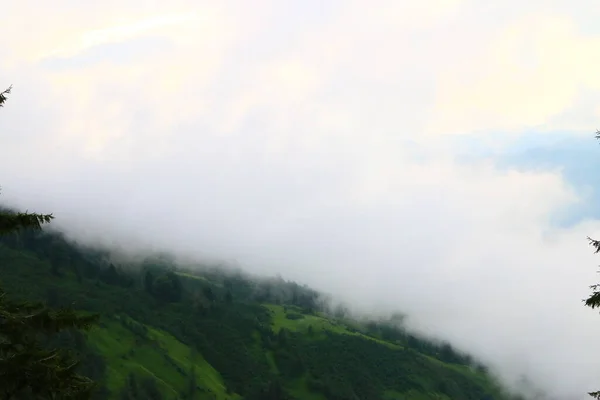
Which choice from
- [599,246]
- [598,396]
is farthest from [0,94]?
[598,396]

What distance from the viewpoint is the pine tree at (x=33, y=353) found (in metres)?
21.3

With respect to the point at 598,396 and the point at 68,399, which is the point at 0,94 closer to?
the point at 68,399

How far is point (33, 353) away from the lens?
2148 centimetres

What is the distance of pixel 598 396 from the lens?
3027 centimetres

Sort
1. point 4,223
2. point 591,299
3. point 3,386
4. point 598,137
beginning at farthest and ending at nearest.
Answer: point 598,137 → point 591,299 → point 4,223 → point 3,386

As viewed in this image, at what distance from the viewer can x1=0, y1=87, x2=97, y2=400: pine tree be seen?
21328 mm

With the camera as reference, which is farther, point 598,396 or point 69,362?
point 598,396

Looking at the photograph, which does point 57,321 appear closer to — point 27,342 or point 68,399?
point 27,342

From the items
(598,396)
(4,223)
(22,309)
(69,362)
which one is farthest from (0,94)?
(598,396)

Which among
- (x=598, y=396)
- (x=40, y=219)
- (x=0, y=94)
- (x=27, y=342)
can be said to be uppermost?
(x=0, y=94)

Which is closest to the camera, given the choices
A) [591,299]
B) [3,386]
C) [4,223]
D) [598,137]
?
[3,386]

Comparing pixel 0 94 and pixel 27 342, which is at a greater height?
pixel 0 94

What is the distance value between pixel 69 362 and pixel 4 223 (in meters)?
5.68

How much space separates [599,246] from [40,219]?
23643 millimetres
